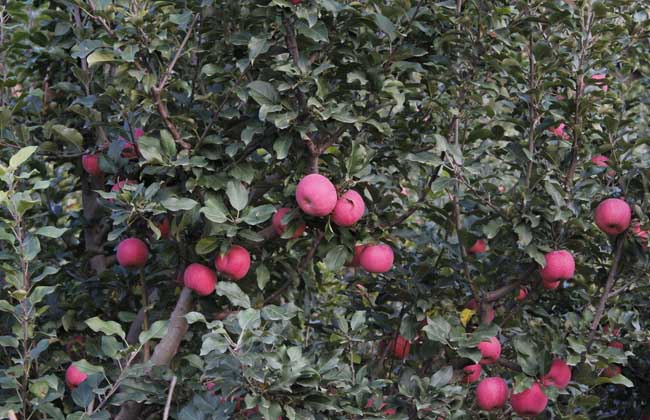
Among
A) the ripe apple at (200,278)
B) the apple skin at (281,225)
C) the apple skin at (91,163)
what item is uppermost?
the apple skin at (281,225)

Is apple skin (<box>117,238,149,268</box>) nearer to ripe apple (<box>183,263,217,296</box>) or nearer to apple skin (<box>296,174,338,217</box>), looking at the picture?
ripe apple (<box>183,263,217,296</box>)

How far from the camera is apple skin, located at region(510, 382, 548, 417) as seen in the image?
2475mm

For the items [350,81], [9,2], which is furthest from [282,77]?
[9,2]

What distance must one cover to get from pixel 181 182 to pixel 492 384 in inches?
46.7

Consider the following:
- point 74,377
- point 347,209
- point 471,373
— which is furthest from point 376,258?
point 74,377

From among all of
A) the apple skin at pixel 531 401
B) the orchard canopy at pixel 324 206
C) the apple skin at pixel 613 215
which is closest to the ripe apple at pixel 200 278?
the orchard canopy at pixel 324 206

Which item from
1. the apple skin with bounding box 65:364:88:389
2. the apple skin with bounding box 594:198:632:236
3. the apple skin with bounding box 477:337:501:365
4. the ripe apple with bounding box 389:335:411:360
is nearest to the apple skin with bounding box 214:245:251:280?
the apple skin with bounding box 65:364:88:389

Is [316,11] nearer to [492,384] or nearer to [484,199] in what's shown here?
[484,199]

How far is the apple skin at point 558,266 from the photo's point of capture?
242 cm

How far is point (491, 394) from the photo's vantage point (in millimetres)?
2523

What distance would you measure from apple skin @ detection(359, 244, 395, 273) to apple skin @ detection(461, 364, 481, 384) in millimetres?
465

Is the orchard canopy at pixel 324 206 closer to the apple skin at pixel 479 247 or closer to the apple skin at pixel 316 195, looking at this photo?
the apple skin at pixel 316 195

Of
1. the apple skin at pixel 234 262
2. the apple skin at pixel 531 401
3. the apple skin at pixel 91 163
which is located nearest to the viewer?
the apple skin at pixel 234 262

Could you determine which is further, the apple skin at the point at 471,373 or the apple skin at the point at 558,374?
the apple skin at the point at 471,373
